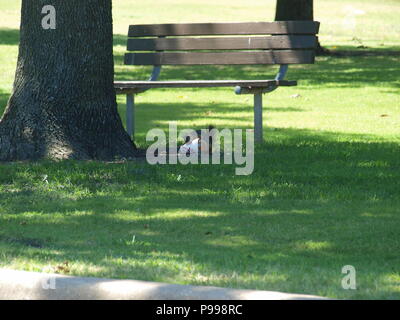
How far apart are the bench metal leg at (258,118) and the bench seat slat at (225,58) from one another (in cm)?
73

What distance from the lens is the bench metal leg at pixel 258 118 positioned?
1074 cm

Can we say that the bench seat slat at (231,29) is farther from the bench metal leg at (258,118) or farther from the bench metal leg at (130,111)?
the bench metal leg at (130,111)

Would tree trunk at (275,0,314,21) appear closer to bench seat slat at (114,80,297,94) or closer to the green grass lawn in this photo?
the green grass lawn

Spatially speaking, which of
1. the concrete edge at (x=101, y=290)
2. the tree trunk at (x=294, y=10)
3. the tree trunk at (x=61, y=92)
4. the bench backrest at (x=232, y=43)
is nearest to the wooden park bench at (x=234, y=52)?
the bench backrest at (x=232, y=43)

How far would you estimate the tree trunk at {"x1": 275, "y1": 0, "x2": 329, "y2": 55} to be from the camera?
22359mm

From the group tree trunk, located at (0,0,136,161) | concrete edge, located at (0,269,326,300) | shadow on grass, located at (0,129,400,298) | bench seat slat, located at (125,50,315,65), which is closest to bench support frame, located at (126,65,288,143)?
bench seat slat, located at (125,50,315,65)

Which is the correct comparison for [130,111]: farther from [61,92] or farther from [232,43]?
[61,92]

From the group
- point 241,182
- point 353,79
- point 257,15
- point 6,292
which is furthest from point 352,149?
point 257,15

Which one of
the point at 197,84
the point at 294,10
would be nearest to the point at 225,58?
the point at 197,84

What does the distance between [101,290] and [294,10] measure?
18.1 meters

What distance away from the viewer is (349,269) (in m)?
5.70

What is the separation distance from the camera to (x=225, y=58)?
11.8m

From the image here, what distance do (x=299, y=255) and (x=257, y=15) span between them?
Result: 36324mm
